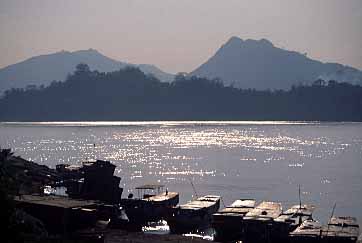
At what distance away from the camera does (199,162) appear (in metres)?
141

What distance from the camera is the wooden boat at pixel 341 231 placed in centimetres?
3964

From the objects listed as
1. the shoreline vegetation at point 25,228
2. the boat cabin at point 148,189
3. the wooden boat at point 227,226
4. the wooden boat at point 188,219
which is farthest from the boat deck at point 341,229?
the boat cabin at point 148,189

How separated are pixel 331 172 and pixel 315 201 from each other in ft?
141

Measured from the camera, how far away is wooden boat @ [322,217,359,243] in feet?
130

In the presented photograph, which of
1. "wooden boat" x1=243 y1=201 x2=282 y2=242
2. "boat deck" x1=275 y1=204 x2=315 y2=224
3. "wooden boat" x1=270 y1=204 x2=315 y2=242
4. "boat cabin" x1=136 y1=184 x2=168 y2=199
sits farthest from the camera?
"boat cabin" x1=136 y1=184 x2=168 y2=199

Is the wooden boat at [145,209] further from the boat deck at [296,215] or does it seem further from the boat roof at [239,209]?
the boat deck at [296,215]

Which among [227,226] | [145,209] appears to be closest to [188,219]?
[145,209]

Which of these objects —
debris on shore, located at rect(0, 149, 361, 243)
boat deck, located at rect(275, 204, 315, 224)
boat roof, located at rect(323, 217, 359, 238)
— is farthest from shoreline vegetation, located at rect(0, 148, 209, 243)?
boat roof, located at rect(323, 217, 359, 238)

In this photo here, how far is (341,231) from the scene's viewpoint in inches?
1661

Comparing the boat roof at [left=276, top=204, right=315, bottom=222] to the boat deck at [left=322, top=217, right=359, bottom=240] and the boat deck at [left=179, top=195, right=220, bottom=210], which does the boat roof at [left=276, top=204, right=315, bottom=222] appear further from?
the boat deck at [left=179, top=195, right=220, bottom=210]

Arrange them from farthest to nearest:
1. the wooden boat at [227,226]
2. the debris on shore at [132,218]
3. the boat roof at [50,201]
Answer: the wooden boat at [227,226] < the boat roof at [50,201] < the debris on shore at [132,218]

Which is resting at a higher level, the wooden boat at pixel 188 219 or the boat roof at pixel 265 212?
the boat roof at pixel 265 212

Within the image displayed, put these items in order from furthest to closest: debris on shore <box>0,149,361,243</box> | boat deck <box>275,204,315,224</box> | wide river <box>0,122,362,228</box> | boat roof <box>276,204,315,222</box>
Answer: wide river <box>0,122,362,228</box> < boat roof <box>276,204,315,222</box> < boat deck <box>275,204,315,224</box> < debris on shore <box>0,149,361,243</box>

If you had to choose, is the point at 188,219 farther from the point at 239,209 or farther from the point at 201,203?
the point at 201,203
